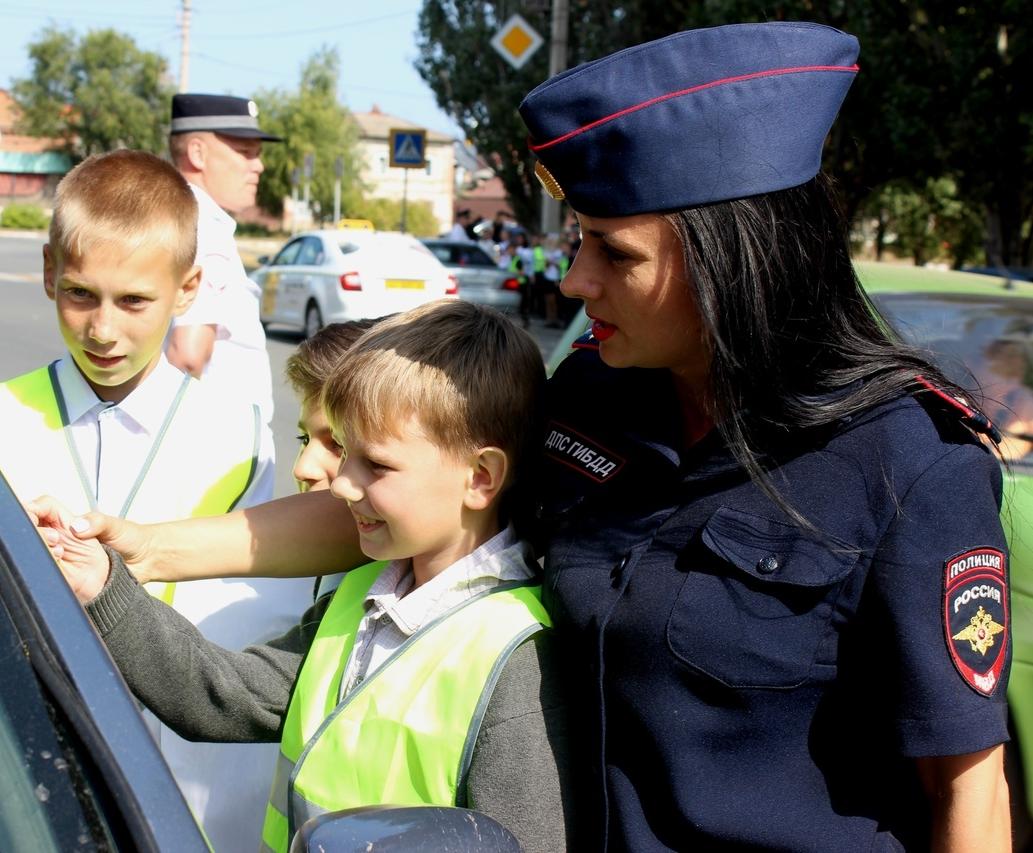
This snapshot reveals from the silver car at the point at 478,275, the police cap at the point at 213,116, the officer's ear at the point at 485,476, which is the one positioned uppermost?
the police cap at the point at 213,116

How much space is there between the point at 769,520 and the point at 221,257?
2.35m

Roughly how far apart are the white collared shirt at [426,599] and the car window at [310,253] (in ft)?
43.5

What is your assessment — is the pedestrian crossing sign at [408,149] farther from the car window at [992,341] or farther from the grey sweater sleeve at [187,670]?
the grey sweater sleeve at [187,670]

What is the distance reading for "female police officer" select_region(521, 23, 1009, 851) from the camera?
1347 millimetres

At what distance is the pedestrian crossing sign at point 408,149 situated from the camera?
1652 cm

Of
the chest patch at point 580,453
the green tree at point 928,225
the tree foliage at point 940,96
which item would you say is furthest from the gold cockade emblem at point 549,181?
the green tree at point 928,225

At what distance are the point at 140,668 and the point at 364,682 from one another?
13.3 inches

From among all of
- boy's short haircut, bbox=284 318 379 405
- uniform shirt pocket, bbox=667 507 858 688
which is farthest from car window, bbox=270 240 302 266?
uniform shirt pocket, bbox=667 507 858 688

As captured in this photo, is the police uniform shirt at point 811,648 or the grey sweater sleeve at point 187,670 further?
the grey sweater sleeve at point 187,670

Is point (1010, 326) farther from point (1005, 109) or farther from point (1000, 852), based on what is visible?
point (1005, 109)

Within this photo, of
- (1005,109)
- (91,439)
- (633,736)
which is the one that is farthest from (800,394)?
(1005,109)

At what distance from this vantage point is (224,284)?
132 inches

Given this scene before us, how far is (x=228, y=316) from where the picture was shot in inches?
131

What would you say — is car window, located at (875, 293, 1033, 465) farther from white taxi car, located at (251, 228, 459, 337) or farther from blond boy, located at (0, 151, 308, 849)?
white taxi car, located at (251, 228, 459, 337)
